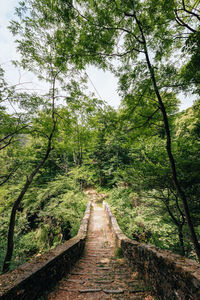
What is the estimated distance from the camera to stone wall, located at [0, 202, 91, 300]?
1873 millimetres

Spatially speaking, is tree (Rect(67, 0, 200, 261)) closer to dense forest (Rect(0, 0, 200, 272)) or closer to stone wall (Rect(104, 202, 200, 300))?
dense forest (Rect(0, 0, 200, 272))

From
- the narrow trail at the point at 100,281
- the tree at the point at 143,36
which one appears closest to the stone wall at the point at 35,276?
the narrow trail at the point at 100,281

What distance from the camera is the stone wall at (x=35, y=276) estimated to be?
187 centimetres

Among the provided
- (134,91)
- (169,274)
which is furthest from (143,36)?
(169,274)

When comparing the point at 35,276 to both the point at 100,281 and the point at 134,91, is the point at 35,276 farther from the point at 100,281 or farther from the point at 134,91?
the point at 134,91

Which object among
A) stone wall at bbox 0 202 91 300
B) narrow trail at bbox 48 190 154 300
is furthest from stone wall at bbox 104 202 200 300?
stone wall at bbox 0 202 91 300

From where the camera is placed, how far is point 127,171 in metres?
5.02

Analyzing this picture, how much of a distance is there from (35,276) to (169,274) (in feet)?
8.40

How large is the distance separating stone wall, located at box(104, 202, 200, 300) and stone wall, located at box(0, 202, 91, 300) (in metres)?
2.16

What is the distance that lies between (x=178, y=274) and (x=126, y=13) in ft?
19.8

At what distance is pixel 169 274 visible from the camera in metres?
2.05

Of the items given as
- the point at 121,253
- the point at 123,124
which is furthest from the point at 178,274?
the point at 123,124

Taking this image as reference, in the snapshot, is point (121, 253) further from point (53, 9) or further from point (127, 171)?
point (53, 9)

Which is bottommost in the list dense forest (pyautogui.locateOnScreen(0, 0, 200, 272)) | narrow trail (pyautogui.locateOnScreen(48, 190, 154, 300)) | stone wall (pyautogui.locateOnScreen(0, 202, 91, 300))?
narrow trail (pyautogui.locateOnScreen(48, 190, 154, 300))
